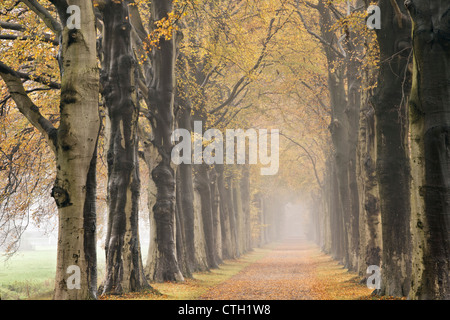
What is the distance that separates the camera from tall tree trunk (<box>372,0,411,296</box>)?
1148cm

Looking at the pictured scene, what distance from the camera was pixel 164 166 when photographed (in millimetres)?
17047

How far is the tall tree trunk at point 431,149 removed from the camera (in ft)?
26.9

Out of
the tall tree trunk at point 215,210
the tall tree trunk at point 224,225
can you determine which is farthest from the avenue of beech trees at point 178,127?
the tall tree trunk at point 224,225

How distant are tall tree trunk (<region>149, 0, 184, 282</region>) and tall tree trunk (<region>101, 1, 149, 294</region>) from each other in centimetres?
377

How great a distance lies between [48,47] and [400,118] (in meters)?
9.48

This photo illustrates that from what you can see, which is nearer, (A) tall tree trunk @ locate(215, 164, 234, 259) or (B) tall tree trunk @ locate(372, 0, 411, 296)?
(B) tall tree trunk @ locate(372, 0, 411, 296)

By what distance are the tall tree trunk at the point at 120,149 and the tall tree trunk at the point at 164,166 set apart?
149 inches

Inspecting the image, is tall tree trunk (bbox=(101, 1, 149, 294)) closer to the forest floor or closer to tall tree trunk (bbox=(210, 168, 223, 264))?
the forest floor

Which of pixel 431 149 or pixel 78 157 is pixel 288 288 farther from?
pixel 78 157

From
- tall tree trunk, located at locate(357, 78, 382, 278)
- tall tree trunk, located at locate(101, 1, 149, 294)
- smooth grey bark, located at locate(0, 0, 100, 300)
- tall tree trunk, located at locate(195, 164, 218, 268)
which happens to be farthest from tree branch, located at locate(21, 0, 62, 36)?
tall tree trunk, located at locate(195, 164, 218, 268)

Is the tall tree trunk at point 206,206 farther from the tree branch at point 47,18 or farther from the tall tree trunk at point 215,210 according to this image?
the tree branch at point 47,18

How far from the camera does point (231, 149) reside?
99.4 feet

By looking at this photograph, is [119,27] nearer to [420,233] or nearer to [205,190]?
[420,233]
